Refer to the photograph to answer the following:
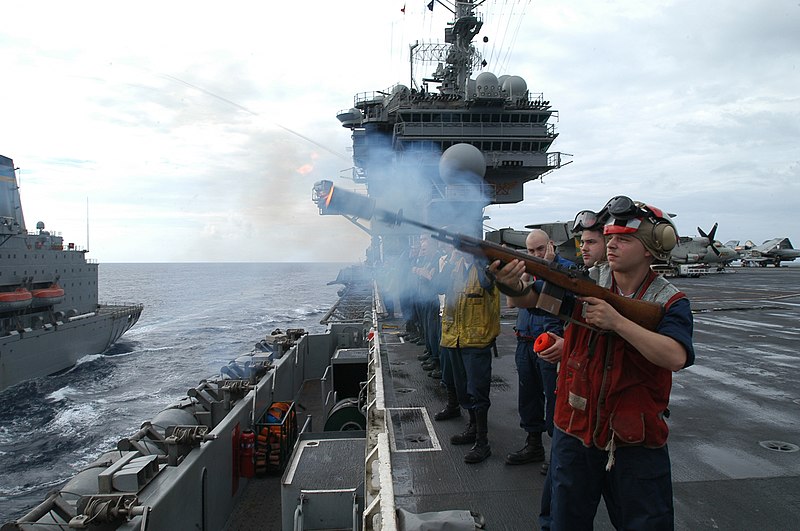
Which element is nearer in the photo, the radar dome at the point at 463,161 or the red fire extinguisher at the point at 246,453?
the red fire extinguisher at the point at 246,453

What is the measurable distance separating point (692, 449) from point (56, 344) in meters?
31.4

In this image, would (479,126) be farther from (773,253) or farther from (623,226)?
(773,253)

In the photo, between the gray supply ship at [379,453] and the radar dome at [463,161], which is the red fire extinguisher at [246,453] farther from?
the radar dome at [463,161]

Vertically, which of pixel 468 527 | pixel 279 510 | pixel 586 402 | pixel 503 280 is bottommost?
pixel 279 510

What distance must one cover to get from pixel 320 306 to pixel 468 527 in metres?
56.3

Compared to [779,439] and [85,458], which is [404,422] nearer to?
[779,439]

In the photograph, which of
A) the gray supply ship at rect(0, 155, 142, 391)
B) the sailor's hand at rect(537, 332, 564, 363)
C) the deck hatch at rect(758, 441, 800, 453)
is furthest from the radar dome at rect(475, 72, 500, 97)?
the sailor's hand at rect(537, 332, 564, 363)

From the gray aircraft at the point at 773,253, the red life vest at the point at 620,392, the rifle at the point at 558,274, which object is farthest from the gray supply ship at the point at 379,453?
the gray aircraft at the point at 773,253

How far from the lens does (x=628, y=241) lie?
239cm

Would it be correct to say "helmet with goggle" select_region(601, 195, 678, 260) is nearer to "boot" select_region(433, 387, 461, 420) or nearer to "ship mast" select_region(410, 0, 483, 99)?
"boot" select_region(433, 387, 461, 420)

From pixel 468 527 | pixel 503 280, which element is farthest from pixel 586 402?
pixel 468 527

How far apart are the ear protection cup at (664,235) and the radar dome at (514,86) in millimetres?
30167

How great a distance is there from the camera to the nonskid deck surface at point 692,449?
3631mm

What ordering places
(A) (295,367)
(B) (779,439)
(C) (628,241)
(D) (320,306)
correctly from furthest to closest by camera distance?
(D) (320,306), (A) (295,367), (B) (779,439), (C) (628,241)
